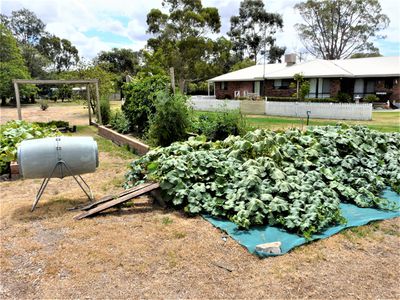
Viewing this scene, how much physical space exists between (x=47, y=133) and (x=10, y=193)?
2.99 metres

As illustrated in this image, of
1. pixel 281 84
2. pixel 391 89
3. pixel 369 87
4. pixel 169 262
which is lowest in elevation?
pixel 169 262

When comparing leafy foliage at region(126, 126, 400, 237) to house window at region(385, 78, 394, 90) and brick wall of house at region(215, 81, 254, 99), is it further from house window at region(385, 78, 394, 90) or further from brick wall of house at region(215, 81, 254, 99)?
brick wall of house at region(215, 81, 254, 99)

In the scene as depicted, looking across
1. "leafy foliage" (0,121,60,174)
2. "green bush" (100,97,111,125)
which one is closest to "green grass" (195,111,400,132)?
"green bush" (100,97,111,125)

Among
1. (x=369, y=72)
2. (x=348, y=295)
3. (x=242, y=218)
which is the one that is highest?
(x=369, y=72)

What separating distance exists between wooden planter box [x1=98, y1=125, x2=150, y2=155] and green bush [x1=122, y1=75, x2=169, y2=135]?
557 mm

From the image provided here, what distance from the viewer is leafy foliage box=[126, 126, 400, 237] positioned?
398 cm

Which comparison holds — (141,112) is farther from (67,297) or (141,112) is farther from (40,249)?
(67,297)

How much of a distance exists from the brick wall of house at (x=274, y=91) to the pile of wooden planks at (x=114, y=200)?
22.9 m

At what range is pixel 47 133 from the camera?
8.32m

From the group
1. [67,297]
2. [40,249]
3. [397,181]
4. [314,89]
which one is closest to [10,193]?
[40,249]

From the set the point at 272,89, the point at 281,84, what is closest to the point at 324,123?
the point at 281,84

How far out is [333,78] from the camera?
24.1 meters

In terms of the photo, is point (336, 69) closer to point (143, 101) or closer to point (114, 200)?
point (143, 101)

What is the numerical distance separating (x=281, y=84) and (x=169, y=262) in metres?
25.1
